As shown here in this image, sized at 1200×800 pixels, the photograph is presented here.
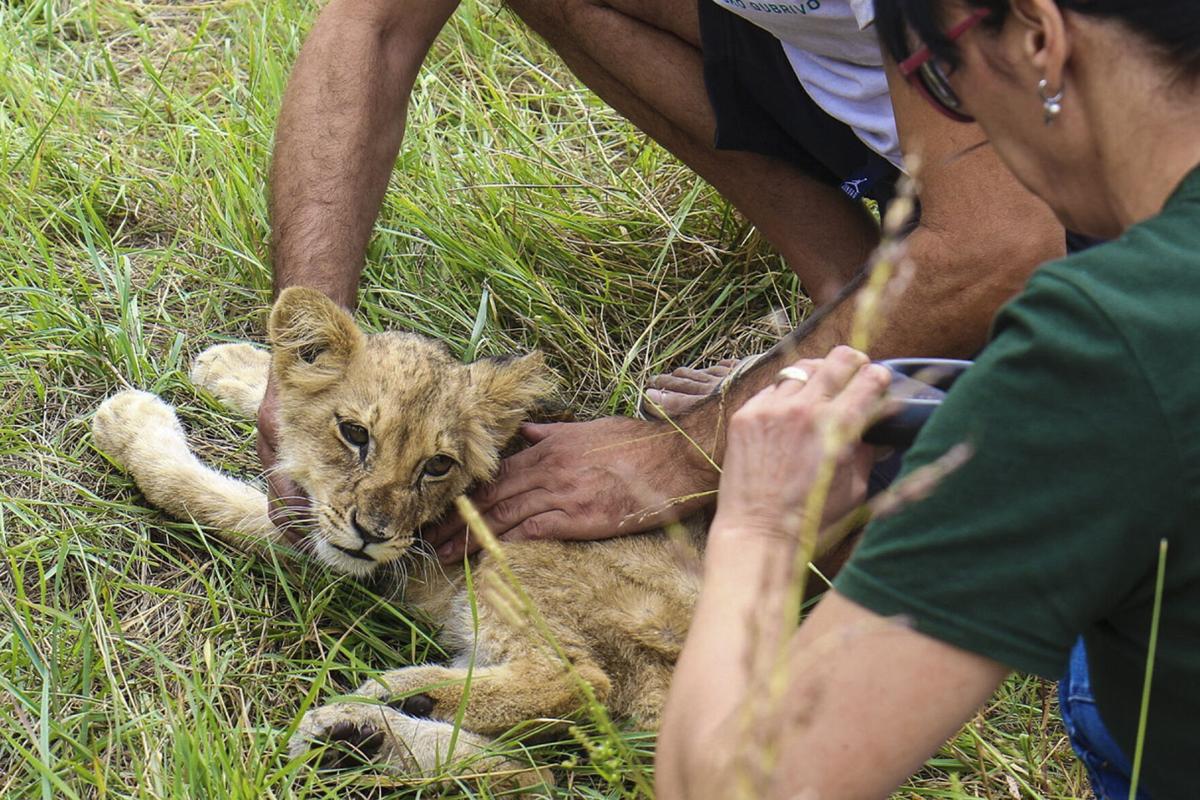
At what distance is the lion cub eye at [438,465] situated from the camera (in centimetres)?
341

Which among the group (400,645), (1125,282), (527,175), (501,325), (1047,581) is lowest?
(400,645)

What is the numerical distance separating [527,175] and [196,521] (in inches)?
72.4

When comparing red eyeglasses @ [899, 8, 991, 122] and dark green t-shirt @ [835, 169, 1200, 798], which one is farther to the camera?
red eyeglasses @ [899, 8, 991, 122]

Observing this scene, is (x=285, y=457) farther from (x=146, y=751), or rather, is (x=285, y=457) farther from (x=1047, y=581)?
(x=1047, y=581)

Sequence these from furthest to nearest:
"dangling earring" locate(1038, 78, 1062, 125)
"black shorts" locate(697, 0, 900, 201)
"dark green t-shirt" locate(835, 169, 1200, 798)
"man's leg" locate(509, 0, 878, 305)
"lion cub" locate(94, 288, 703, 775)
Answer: "man's leg" locate(509, 0, 878, 305)
"black shorts" locate(697, 0, 900, 201)
"lion cub" locate(94, 288, 703, 775)
"dangling earring" locate(1038, 78, 1062, 125)
"dark green t-shirt" locate(835, 169, 1200, 798)

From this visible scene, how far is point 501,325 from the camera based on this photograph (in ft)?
14.3

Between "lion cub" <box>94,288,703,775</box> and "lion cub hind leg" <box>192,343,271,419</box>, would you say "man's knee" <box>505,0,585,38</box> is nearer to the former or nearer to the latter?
"lion cub" <box>94,288,703,775</box>

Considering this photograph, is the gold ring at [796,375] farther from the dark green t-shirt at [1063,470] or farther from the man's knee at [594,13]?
the man's knee at [594,13]

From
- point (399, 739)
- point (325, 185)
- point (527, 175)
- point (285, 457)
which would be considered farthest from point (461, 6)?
point (399, 739)

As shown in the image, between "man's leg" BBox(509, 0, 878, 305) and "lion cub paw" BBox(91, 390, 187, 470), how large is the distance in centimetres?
178

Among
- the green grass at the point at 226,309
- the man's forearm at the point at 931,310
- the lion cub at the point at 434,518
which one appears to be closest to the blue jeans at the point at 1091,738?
the green grass at the point at 226,309

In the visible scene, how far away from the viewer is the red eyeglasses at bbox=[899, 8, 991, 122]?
1974 mm

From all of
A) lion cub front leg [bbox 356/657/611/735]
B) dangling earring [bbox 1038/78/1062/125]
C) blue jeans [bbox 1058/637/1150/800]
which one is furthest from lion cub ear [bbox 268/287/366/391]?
dangling earring [bbox 1038/78/1062/125]

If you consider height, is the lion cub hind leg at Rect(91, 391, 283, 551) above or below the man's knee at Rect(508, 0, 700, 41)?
below
